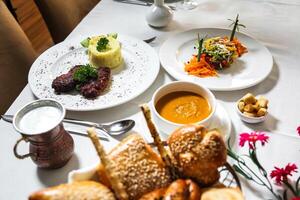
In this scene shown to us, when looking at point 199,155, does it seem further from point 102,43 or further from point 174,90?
point 102,43

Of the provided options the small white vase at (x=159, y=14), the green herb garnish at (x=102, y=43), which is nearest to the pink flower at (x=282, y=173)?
the green herb garnish at (x=102, y=43)

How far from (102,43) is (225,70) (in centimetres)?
38

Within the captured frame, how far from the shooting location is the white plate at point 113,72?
3.11ft

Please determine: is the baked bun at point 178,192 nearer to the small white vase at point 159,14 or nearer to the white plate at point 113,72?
the white plate at point 113,72

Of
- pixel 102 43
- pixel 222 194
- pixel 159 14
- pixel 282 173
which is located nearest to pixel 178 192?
pixel 222 194

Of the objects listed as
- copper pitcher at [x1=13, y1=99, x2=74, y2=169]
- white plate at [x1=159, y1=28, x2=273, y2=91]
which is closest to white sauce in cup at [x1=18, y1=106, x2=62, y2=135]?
copper pitcher at [x1=13, y1=99, x2=74, y2=169]

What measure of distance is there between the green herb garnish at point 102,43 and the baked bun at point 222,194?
2.05ft

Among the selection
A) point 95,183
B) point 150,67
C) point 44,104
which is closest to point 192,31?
point 150,67

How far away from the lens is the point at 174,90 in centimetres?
90

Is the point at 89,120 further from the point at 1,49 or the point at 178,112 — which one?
the point at 1,49

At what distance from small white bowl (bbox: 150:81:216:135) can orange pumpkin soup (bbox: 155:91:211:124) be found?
1cm

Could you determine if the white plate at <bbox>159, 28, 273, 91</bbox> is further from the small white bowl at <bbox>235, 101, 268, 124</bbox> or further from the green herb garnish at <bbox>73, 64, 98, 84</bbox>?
the green herb garnish at <bbox>73, 64, 98, 84</bbox>

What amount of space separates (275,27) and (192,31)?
1.05ft

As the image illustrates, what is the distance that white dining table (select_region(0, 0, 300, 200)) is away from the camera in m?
0.80
